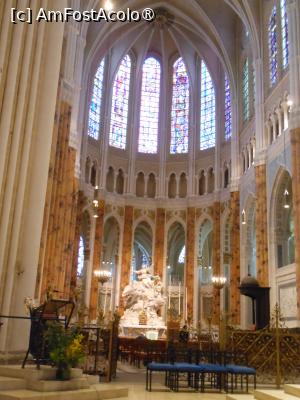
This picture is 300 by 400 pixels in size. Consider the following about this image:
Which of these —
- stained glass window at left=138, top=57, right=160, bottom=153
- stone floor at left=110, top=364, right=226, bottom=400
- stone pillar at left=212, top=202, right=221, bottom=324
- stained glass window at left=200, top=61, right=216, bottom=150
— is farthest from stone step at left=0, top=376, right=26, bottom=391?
stained glass window at left=138, top=57, right=160, bottom=153

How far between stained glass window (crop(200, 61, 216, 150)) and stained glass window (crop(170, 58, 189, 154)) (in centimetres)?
124

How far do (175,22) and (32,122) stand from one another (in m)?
25.3

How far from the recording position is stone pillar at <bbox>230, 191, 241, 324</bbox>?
1031 inches

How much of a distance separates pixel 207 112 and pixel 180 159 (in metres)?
3.96

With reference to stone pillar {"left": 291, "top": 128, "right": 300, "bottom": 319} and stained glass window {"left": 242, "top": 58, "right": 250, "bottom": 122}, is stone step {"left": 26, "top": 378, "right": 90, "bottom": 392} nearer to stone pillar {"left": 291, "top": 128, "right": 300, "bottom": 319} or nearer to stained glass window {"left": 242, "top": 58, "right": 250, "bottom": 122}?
stone pillar {"left": 291, "top": 128, "right": 300, "bottom": 319}

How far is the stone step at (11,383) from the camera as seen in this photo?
737 centimetres

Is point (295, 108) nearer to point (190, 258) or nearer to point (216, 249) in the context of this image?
point (216, 249)

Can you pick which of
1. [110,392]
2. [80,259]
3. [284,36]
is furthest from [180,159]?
[110,392]

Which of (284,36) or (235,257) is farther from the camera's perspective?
(235,257)

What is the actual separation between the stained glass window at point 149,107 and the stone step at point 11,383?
91.4 ft

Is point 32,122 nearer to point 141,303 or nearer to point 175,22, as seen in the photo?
point 141,303

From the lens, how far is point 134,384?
10938 millimetres

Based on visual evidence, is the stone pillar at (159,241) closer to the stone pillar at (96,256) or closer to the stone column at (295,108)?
the stone pillar at (96,256)

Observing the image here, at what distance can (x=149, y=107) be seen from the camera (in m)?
35.5
